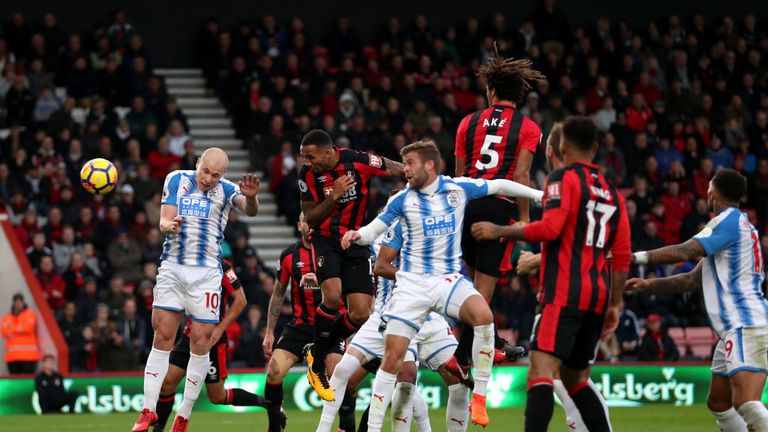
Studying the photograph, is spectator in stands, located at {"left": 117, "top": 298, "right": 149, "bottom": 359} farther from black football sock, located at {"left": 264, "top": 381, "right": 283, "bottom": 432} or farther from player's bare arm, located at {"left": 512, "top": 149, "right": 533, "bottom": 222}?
player's bare arm, located at {"left": 512, "top": 149, "right": 533, "bottom": 222}

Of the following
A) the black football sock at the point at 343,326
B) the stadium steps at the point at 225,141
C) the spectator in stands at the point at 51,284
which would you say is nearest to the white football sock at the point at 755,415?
the black football sock at the point at 343,326

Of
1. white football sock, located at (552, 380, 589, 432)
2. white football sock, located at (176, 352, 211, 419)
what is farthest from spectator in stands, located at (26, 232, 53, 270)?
white football sock, located at (552, 380, 589, 432)

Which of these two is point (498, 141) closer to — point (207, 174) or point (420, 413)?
point (420, 413)

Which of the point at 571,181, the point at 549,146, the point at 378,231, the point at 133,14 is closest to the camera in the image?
the point at 571,181

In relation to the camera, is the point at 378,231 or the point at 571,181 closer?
the point at 571,181

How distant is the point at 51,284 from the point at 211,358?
26.1ft

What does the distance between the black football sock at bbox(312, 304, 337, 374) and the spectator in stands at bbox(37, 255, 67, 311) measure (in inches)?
344

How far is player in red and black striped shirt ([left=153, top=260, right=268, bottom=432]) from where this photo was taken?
12.3m

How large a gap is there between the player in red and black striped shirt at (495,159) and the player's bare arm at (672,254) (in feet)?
5.46

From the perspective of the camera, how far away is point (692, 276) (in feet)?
32.8

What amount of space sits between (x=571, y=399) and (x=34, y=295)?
12.3 meters

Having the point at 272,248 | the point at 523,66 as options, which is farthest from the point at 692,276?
the point at 272,248

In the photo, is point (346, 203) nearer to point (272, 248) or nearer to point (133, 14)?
point (272, 248)

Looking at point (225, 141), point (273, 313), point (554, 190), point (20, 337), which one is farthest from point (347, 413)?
point (225, 141)
